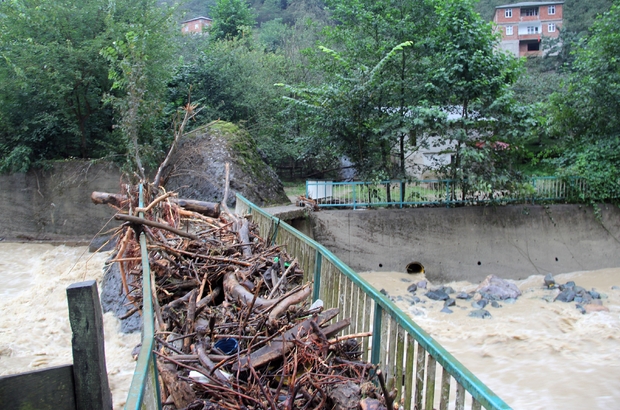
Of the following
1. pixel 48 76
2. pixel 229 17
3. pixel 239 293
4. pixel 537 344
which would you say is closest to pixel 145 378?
pixel 239 293

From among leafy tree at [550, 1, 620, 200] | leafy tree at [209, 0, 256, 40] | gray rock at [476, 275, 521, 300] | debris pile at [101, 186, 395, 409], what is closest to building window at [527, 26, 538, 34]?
leafy tree at [209, 0, 256, 40]

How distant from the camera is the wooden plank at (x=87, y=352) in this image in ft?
9.05

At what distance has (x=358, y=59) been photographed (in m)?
13.5

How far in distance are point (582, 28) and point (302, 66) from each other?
95.3 ft

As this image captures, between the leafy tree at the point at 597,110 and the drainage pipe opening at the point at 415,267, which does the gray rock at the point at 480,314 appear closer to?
the drainage pipe opening at the point at 415,267

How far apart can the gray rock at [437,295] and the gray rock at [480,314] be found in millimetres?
984

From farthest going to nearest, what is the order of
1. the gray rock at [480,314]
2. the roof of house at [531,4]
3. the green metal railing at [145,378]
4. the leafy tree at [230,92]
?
the roof of house at [531,4], the leafy tree at [230,92], the gray rock at [480,314], the green metal railing at [145,378]

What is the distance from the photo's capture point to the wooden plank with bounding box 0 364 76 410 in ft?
8.54

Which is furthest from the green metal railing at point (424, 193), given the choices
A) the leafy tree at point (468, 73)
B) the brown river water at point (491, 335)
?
the brown river water at point (491, 335)

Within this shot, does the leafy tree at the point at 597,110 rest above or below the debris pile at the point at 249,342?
above

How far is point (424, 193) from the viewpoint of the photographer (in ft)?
44.6

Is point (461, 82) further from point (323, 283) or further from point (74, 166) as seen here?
point (74, 166)

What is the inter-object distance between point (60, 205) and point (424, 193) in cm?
1074

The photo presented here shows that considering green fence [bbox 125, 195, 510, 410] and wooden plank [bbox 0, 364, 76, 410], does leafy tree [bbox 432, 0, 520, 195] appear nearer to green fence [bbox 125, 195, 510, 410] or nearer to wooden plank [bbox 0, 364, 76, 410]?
green fence [bbox 125, 195, 510, 410]
